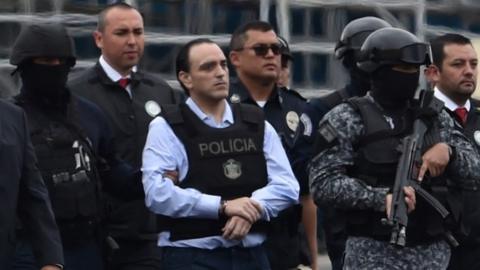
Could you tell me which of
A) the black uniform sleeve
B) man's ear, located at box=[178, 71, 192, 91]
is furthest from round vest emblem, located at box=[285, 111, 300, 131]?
the black uniform sleeve

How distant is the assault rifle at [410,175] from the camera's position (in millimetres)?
8547

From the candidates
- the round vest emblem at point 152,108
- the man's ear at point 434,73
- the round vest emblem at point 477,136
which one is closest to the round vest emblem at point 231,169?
the round vest emblem at point 152,108

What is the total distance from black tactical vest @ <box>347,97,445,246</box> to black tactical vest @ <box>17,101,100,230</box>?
134 cm

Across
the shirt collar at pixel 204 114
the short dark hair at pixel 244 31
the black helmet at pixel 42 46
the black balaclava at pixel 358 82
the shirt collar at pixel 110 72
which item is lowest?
the black balaclava at pixel 358 82

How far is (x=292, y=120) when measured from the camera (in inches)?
403

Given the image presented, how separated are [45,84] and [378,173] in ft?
5.66

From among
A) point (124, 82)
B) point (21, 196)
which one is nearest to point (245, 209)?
point (21, 196)

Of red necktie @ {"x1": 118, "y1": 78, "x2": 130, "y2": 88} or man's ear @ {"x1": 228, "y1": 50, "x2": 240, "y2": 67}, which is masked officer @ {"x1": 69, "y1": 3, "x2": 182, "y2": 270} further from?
man's ear @ {"x1": 228, "y1": 50, "x2": 240, "y2": 67}

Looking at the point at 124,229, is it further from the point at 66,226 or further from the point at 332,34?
the point at 332,34

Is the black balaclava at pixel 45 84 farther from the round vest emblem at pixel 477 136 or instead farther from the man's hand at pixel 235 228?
the round vest emblem at pixel 477 136

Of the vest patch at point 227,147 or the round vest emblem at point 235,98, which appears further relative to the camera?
the round vest emblem at point 235,98

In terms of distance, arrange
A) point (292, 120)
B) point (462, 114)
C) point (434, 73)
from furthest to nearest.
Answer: point (434, 73) → point (462, 114) → point (292, 120)

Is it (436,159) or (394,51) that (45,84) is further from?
(436,159)

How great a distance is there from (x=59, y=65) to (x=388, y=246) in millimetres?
1891
